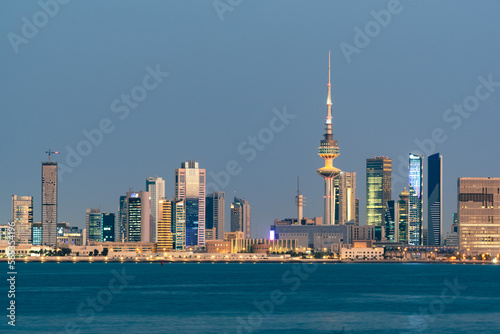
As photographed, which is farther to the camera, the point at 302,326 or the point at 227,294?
the point at 227,294

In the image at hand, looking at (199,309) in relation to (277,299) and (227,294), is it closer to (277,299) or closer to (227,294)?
(277,299)

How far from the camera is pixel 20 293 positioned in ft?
524

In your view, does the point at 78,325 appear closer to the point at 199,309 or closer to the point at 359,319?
the point at 199,309

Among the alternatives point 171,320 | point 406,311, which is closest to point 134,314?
point 171,320

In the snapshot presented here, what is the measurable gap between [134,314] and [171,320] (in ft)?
28.1

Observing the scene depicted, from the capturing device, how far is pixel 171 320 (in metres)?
112

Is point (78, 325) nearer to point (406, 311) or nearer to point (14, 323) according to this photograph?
point (14, 323)

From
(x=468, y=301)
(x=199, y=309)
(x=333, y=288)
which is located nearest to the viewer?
(x=199, y=309)

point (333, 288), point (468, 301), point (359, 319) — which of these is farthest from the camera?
point (333, 288)

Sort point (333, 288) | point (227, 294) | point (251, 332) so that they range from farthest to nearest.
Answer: point (333, 288) → point (227, 294) → point (251, 332)

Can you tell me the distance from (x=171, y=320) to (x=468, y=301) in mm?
51656

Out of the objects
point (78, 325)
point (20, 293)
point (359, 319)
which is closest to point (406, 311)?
point (359, 319)

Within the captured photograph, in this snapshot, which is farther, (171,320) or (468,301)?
(468,301)

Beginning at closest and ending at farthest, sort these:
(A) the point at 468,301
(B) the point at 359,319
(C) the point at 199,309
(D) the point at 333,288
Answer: (B) the point at 359,319, (C) the point at 199,309, (A) the point at 468,301, (D) the point at 333,288
